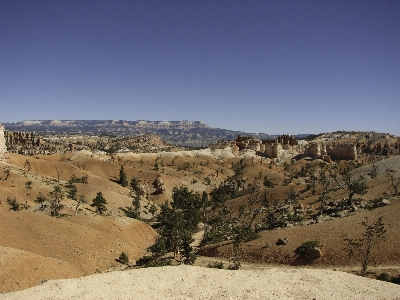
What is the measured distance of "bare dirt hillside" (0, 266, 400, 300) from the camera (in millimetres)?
16156

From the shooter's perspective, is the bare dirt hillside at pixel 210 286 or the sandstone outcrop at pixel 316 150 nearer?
the bare dirt hillside at pixel 210 286

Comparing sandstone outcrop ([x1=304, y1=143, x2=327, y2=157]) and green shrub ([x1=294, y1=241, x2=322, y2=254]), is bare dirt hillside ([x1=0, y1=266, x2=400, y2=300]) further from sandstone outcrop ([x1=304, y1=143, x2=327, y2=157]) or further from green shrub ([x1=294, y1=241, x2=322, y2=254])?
sandstone outcrop ([x1=304, y1=143, x2=327, y2=157])

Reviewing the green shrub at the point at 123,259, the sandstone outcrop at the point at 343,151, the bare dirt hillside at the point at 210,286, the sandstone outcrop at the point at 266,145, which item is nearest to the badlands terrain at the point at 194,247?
the bare dirt hillside at the point at 210,286

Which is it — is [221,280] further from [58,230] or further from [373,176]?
[373,176]

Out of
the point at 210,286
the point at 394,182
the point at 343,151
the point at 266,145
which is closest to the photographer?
the point at 210,286

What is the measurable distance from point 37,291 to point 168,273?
7260 mm

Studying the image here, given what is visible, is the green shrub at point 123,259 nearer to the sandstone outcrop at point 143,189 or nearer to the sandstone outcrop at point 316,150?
the sandstone outcrop at point 143,189

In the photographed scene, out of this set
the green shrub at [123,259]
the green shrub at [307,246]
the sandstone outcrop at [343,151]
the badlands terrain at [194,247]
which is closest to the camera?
the badlands terrain at [194,247]

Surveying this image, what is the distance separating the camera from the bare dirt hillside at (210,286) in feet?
53.0

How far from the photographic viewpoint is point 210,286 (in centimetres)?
1725

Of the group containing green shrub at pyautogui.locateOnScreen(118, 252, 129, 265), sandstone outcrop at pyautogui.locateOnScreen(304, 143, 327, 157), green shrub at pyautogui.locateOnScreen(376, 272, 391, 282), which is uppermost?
sandstone outcrop at pyautogui.locateOnScreen(304, 143, 327, 157)

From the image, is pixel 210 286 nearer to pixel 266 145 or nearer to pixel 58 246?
pixel 58 246

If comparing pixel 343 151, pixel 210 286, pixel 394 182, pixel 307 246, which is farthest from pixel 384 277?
pixel 343 151

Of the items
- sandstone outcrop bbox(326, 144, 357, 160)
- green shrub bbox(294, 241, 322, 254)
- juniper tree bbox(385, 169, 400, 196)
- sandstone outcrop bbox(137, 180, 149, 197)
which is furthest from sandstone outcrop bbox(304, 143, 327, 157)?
green shrub bbox(294, 241, 322, 254)
